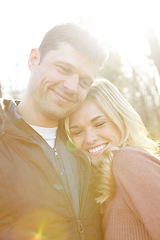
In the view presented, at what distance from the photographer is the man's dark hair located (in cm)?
316

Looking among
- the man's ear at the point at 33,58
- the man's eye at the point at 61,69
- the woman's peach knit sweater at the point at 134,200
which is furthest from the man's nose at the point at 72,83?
the woman's peach knit sweater at the point at 134,200

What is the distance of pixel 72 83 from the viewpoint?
9.98 ft

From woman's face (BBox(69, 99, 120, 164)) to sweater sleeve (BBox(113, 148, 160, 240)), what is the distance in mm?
605

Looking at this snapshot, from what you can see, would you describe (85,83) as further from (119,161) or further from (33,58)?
(119,161)

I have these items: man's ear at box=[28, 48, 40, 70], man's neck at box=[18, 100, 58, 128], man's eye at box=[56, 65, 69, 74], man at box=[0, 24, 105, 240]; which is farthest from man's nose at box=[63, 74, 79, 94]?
man's ear at box=[28, 48, 40, 70]

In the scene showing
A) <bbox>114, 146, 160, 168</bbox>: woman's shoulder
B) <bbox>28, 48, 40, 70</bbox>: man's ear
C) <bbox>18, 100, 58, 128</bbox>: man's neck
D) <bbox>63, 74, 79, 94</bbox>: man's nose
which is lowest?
<bbox>114, 146, 160, 168</bbox>: woman's shoulder

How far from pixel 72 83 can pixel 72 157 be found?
956 mm

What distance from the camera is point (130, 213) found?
97.4 inches

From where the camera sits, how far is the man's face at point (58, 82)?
297 cm

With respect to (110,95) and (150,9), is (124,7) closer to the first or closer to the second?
(150,9)

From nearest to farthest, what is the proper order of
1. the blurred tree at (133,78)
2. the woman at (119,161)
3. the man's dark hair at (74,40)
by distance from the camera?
the woman at (119,161)
the man's dark hair at (74,40)
the blurred tree at (133,78)

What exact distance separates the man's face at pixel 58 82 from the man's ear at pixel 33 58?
177mm

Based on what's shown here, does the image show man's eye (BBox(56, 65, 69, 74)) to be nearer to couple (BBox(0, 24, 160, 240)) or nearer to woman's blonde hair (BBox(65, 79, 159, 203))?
couple (BBox(0, 24, 160, 240))

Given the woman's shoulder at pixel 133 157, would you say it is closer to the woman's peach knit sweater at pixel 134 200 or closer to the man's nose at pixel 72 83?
the woman's peach knit sweater at pixel 134 200
